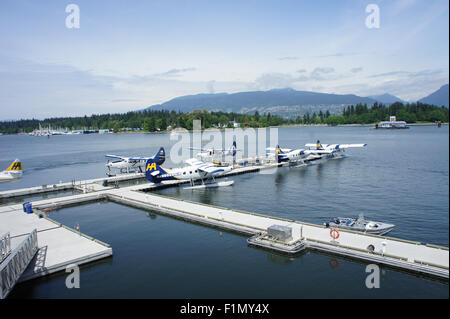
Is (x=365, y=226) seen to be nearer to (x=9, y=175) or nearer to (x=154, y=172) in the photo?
(x=154, y=172)

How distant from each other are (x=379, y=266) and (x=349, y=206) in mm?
14654

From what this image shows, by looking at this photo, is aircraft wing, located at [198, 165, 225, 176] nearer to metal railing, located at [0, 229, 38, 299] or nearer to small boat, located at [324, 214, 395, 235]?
small boat, located at [324, 214, 395, 235]

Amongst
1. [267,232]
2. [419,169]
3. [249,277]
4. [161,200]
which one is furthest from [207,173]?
[419,169]

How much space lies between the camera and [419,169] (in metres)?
53.0

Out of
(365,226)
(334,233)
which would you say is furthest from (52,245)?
(365,226)

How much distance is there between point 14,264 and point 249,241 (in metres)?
14.7

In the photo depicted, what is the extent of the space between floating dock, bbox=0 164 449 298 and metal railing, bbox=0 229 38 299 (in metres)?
0.53

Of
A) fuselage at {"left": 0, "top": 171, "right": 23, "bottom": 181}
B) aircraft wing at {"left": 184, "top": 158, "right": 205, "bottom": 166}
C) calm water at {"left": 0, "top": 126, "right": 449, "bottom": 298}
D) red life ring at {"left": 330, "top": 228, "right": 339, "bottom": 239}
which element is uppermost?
aircraft wing at {"left": 184, "top": 158, "right": 205, "bottom": 166}

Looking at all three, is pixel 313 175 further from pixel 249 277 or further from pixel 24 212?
pixel 24 212

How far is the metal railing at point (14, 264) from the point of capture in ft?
51.4

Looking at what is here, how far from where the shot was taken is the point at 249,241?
2298 centimetres

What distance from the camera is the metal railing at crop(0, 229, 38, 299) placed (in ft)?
51.4

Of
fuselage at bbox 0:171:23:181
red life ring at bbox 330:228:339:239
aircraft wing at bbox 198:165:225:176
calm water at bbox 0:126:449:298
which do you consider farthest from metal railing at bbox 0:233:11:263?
fuselage at bbox 0:171:23:181

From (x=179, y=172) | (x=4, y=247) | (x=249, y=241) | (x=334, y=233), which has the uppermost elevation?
(x=179, y=172)
